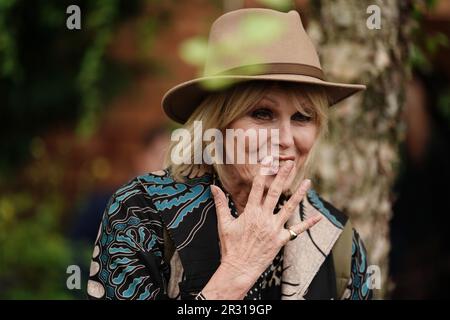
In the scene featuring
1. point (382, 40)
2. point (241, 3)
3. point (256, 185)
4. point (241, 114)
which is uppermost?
point (241, 3)

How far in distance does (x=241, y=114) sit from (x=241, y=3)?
276cm

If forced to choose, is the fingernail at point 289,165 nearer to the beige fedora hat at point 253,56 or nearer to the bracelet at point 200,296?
the beige fedora hat at point 253,56

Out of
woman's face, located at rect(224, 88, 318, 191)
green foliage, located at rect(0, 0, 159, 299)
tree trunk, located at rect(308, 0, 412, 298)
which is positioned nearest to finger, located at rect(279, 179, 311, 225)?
woman's face, located at rect(224, 88, 318, 191)

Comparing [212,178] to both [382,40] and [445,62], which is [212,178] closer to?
[382,40]

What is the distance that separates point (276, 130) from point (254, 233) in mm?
349

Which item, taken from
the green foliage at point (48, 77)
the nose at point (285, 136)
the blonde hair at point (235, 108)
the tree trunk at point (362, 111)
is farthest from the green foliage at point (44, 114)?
the nose at point (285, 136)

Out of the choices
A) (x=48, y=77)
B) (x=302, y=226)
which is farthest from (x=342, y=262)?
(x=48, y=77)

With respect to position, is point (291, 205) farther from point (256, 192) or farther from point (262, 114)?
point (262, 114)

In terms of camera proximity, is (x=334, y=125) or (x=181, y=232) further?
(x=334, y=125)

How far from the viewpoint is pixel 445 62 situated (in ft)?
18.9

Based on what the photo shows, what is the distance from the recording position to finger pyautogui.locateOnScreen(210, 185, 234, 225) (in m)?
2.29

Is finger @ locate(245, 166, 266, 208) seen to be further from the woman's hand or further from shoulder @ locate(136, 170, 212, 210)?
shoulder @ locate(136, 170, 212, 210)

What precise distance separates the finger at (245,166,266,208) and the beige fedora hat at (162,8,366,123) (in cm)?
31
